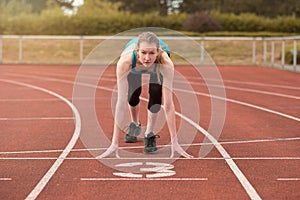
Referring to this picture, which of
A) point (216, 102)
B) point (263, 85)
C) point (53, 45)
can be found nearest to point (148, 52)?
point (216, 102)

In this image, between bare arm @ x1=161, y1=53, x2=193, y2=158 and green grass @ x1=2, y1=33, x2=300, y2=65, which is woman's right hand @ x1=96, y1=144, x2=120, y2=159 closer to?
bare arm @ x1=161, y1=53, x2=193, y2=158

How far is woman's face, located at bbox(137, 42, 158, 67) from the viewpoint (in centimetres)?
728

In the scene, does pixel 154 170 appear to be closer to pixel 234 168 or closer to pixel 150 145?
pixel 234 168

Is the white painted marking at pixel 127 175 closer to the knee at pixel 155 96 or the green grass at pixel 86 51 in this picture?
the knee at pixel 155 96

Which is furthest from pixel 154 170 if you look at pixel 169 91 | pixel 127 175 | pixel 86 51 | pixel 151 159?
pixel 86 51

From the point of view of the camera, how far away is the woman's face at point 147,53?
7.28 m

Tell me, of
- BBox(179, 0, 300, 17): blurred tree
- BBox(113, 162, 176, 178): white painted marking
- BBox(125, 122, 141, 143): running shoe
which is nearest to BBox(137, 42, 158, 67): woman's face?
BBox(113, 162, 176, 178): white painted marking

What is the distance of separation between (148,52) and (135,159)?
132cm

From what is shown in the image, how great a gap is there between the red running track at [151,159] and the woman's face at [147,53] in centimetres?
112

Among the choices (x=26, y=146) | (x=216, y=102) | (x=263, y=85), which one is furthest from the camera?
(x=263, y=85)

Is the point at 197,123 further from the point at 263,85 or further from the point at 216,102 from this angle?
the point at 263,85

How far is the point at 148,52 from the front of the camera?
728 cm

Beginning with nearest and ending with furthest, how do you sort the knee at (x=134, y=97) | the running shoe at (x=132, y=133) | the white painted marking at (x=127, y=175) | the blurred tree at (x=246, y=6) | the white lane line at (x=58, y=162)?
the white lane line at (x=58, y=162)
the white painted marking at (x=127, y=175)
the knee at (x=134, y=97)
the running shoe at (x=132, y=133)
the blurred tree at (x=246, y=6)

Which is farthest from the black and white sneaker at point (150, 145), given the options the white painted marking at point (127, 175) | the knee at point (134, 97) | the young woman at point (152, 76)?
the white painted marking at point (127, 175)
